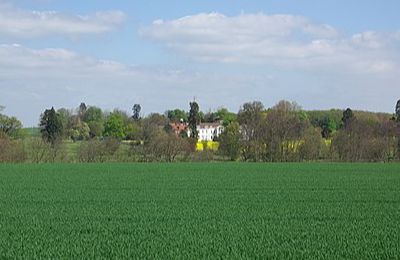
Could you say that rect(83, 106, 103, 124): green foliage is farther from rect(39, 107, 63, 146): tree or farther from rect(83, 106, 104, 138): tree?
rect(39, 107, 63, 146): tree

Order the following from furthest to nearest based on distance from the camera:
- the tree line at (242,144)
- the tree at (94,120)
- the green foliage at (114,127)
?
the tree at (94,120) → the green foliage at (114,127) → the tree line at (242,144)

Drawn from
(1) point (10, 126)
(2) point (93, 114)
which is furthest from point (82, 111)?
(1) point (10, 126)

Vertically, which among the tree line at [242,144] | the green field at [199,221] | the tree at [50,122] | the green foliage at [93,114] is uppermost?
the green foliage at [93,114]

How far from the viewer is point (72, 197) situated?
2464 centimetres

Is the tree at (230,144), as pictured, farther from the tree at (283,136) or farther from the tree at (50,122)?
the tree at (50,122)

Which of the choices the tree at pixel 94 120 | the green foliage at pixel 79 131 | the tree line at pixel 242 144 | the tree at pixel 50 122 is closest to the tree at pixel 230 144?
the tree line at pixel 242 144

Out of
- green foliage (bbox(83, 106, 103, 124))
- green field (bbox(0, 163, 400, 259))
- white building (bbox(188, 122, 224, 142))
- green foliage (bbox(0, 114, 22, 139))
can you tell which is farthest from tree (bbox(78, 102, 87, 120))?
green field (bbox(0, 163, 400, 259))

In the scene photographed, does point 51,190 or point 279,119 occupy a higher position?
point 279,119

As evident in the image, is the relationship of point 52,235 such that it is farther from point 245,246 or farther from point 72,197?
point 72,197

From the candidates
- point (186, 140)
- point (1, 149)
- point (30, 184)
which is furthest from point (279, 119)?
point (30, 184)

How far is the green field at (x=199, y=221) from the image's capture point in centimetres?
1244

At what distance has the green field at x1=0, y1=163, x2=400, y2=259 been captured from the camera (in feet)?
40.8

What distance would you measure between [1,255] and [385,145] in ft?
213

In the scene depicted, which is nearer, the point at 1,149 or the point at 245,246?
the point at 245,246
